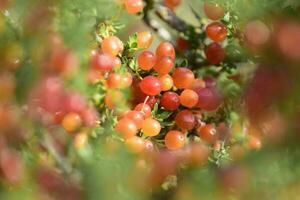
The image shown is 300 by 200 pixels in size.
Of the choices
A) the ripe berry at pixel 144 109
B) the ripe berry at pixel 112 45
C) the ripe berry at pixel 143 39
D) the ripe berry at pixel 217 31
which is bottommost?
the ripe berry at pixel 144 109

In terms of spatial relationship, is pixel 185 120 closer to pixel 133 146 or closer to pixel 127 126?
pixel 127 126

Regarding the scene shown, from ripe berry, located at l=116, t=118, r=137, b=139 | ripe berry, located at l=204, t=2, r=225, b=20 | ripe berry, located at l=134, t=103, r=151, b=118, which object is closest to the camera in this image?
ripe berry, located at l=116, t=118, r=137, b=139

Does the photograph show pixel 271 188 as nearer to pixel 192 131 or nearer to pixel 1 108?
pixel 1 108

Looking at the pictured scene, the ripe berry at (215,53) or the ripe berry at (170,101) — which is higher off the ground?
the ripe berry at (170,101)

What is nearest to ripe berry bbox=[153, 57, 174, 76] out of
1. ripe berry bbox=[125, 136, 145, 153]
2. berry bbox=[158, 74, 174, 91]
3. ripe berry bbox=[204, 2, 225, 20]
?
berry bbox=[158, 74, 174, 91]

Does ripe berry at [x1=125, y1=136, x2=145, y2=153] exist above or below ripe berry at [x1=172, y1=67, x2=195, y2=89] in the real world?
above

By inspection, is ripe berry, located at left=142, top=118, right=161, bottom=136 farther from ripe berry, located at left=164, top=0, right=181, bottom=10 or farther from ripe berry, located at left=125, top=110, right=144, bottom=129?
ripe berry, located at left=164, top=0, right=181, bottom=10

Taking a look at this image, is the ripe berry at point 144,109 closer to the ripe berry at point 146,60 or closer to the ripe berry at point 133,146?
the ripe berry at point 146,60

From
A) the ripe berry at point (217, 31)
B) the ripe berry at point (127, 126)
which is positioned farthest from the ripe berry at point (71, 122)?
the ripe berry at point (217, 31)
